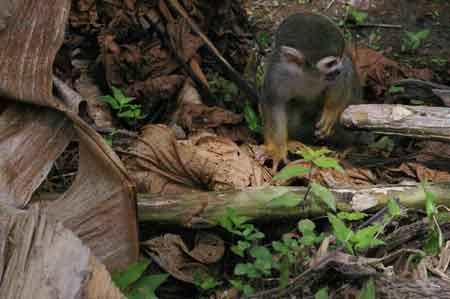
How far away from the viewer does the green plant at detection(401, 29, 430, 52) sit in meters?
Result: 4.94

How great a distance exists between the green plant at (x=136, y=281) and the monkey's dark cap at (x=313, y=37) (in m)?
1.54

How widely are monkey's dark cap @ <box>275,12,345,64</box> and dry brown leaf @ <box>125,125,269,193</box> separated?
0.71m

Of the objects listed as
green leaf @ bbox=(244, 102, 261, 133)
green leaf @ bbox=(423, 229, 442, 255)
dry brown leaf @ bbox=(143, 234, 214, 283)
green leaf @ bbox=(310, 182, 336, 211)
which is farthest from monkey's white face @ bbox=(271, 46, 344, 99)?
dry brown leaf @ bbox=(143, 234, 214, 283)

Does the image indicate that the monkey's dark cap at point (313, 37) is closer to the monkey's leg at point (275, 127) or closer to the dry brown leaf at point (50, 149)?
the monkey's leg at point (275, 127)

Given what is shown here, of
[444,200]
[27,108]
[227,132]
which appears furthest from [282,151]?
[27,108]

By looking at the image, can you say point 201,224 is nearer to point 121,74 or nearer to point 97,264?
point 97,264

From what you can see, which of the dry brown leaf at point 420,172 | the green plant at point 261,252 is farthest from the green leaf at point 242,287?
the dry brown leaf at point 420,172

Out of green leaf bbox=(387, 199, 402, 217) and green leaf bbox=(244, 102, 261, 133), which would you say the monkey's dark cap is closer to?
green leaf bbox=(244, 102, 261, 133)

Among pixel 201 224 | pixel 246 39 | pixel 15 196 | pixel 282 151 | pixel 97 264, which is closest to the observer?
pixel 97 264

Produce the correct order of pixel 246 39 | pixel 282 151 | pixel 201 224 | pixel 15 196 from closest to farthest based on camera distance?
pixel 15 196 → pixel 201 224 → pixel 282 151 → pixel 246 39

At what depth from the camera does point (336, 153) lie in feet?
12.3

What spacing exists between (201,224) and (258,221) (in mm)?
251

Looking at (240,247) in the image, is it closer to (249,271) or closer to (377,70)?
(249,271)

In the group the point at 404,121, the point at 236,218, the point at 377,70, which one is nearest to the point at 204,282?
the point at 236,218
